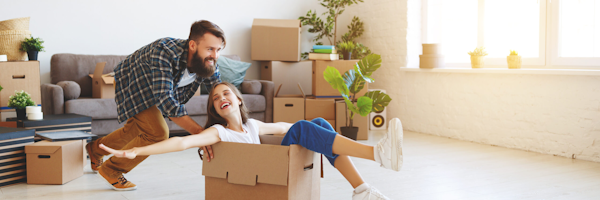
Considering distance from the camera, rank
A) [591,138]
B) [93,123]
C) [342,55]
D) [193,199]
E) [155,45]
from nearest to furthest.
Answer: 1. [155,45]
2. [193,199]
3. [591,138]
4. [93,123]
5. [342,55]

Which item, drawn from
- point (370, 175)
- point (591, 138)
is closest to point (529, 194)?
point (370, 175)

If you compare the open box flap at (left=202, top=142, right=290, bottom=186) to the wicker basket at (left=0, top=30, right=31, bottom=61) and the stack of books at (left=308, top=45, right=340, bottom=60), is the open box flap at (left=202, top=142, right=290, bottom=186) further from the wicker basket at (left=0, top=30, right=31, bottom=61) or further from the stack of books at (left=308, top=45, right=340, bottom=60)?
the stack of books at (left=308, top=45, right=340, bottom=60)

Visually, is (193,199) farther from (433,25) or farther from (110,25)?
(433,25)

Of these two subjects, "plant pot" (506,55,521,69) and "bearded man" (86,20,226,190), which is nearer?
"bearded man" (86,20,226,190)

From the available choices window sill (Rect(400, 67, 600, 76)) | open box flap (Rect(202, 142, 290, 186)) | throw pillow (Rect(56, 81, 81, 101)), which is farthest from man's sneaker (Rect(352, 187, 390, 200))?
throw pillow (Rect(56, 81, 81, 101))

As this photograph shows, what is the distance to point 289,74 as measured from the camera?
4949 mm

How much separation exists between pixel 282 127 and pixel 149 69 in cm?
67

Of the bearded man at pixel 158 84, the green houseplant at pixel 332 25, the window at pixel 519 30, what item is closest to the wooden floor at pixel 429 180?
the bearded man at pixel 158 84

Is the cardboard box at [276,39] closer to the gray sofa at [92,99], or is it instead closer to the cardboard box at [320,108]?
the gray sofa at [92,99]

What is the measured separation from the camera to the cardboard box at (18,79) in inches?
128

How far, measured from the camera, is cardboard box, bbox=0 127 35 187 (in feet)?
8.41

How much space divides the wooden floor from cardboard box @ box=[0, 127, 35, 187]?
64mm

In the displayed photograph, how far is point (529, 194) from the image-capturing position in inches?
96.6

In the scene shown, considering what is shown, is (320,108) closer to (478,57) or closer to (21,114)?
(478,57)
